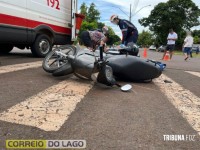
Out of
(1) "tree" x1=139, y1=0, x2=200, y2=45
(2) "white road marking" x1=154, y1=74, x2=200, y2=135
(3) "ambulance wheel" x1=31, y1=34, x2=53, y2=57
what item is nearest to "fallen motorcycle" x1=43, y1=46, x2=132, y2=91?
(2) "white road marking" x1=154, y1=74, x2=200, y2=135

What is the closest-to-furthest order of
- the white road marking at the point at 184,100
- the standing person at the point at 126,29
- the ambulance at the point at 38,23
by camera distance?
the white road marking at the point at 184,100 → the ambulance at the point at 38,23 → the standing person at the point at 126,29

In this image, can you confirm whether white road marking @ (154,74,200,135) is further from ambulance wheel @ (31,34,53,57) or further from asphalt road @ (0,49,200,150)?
ambulance wheel @ (31,34,53,57)

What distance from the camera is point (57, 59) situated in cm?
559

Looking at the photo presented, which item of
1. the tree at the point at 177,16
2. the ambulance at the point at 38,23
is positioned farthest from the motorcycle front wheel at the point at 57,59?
the tree at the point at 177,16

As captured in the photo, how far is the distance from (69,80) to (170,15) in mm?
65606

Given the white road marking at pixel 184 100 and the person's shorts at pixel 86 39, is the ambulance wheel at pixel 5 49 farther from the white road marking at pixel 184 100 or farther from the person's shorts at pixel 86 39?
the white road marking at pixel 184 100

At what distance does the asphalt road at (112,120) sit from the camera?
8.32 ft

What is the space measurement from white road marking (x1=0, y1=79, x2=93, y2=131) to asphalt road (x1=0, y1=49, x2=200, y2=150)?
2.7 inches

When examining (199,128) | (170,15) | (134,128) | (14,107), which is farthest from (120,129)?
(170,15)

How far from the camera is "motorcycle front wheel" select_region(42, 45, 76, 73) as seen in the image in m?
5.40

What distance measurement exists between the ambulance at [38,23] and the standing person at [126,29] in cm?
224

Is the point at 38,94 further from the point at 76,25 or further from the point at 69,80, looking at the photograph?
the point at 76,25

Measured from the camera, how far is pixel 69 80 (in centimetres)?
518

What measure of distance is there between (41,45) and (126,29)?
2870mm
